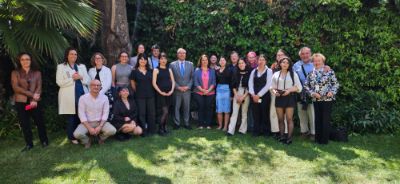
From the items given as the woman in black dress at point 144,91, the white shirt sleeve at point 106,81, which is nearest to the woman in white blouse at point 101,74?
the white shirt sleeve at point 106,81

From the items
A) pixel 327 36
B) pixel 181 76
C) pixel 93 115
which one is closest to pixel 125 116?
pixel 93 115

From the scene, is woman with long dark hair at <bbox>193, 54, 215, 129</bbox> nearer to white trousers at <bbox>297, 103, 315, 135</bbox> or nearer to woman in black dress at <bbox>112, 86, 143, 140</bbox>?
woman in black dress at <bbox>112, 86, 143, 140</bbox>

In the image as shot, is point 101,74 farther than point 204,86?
No

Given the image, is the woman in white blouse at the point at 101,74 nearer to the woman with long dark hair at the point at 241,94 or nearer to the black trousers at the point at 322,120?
the woman with long dark hair at the point at 241,94

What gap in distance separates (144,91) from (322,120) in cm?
307

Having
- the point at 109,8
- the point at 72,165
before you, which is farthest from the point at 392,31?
the point at 72,165

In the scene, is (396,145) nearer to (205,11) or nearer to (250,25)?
(250,25)

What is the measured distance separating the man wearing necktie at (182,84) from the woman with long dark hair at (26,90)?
8.19ft

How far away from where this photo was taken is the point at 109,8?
7637 millimetres

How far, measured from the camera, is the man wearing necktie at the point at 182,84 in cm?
736

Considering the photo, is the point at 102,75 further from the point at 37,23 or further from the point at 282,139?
the point at 282,139

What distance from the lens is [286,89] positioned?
20.5 ft

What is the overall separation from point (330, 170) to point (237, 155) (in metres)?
1.34

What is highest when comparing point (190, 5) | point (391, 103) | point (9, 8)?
point (190, 5)
